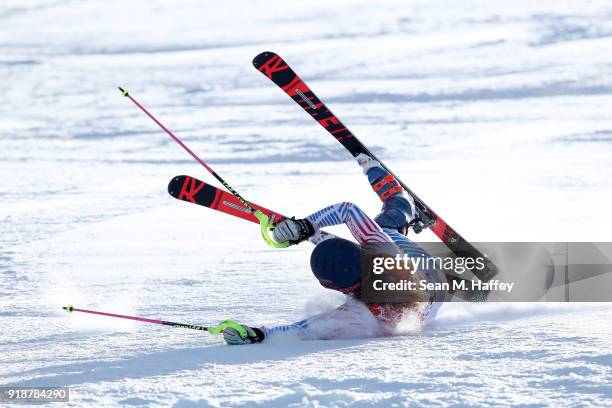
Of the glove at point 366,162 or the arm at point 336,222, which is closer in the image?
the arm at point 336,222

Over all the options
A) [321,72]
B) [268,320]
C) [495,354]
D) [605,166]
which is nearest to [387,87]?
Result: [321,72]

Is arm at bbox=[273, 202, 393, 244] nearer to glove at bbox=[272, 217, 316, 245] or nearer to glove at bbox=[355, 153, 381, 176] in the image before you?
glove at bbox=[272, 217, 316, 245]

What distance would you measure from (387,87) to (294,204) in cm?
872

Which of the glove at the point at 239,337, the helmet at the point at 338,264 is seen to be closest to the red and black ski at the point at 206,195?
the helmet at the point at 338,264

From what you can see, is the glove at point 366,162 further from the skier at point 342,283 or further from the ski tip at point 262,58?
the skier at point 342,283

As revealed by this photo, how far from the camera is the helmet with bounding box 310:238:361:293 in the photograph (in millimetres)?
4922

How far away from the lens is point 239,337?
486cm

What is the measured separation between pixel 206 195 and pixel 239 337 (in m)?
1.42

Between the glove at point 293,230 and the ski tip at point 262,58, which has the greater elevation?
the ski tip at point 262,58

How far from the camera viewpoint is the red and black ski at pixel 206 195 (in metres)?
5.95

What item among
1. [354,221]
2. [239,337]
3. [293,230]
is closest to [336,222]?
[354,221]

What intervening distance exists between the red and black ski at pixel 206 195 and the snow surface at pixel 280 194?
731 millimetres

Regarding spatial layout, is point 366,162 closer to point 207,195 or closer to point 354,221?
point 207,195

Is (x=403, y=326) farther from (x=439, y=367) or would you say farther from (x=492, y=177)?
(x=492, y=177)
